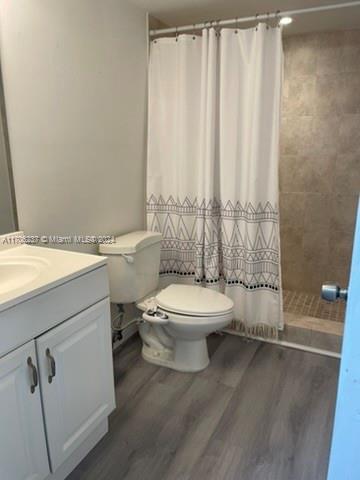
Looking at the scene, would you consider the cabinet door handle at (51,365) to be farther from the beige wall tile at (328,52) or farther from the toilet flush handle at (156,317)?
the beige wall tile at (328,52)

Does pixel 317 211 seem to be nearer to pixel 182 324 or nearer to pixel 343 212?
pixel 343 212

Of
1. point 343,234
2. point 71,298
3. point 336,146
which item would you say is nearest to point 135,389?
point 71,298

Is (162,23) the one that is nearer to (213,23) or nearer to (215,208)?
(213,23)

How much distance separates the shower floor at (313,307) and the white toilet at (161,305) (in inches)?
37.7

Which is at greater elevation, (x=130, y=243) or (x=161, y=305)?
(x=130, y=243)

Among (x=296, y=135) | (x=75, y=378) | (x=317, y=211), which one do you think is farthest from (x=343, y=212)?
(x=75, y=378)

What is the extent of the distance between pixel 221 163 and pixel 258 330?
3.74 feet

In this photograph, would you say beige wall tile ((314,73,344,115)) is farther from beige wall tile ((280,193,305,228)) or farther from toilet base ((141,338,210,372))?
toilet base ((141,338,210,372))

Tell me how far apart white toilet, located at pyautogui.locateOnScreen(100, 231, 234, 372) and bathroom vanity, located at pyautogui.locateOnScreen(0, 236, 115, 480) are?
19.9 inches

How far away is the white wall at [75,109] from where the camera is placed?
1.55 metres

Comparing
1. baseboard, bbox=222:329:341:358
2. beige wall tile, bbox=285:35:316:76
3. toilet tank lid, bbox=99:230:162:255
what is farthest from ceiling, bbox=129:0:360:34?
baseboard, bbox=222:329:341:358

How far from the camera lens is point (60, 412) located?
129 cm

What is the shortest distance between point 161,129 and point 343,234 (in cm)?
169

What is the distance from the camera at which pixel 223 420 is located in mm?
1734
